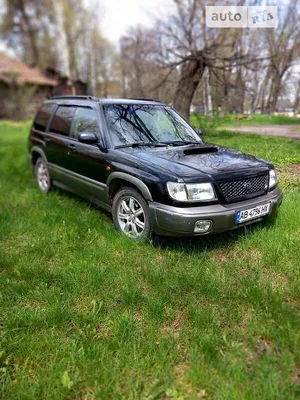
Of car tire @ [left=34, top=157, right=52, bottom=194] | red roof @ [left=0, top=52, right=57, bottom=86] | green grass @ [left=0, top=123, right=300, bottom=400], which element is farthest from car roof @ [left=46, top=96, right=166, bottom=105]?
red roof @ [left=0, top=52, right=57, bottom=86]

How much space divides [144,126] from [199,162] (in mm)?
1225

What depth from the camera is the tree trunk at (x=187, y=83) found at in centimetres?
1080

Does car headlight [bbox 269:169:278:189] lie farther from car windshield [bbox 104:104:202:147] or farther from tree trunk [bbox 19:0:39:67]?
tree trunk [bbox 19:0:39:67]

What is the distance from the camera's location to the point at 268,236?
11.2 feet

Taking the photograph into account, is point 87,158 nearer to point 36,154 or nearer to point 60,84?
point 36,154

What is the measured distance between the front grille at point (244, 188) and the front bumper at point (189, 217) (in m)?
0.08

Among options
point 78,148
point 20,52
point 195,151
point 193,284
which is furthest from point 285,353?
point 20,52

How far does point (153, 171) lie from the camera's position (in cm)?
326

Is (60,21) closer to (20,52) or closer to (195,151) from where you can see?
(20,52)

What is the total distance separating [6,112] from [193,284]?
2399cm

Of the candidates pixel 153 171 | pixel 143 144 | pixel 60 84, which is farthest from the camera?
pixel 60 84

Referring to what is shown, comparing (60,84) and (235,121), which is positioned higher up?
(60,84)

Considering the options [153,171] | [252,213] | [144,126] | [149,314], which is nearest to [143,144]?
[144,126]

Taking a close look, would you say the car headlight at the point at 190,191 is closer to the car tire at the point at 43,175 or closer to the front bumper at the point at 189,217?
the front bumper at the point at 189,217
